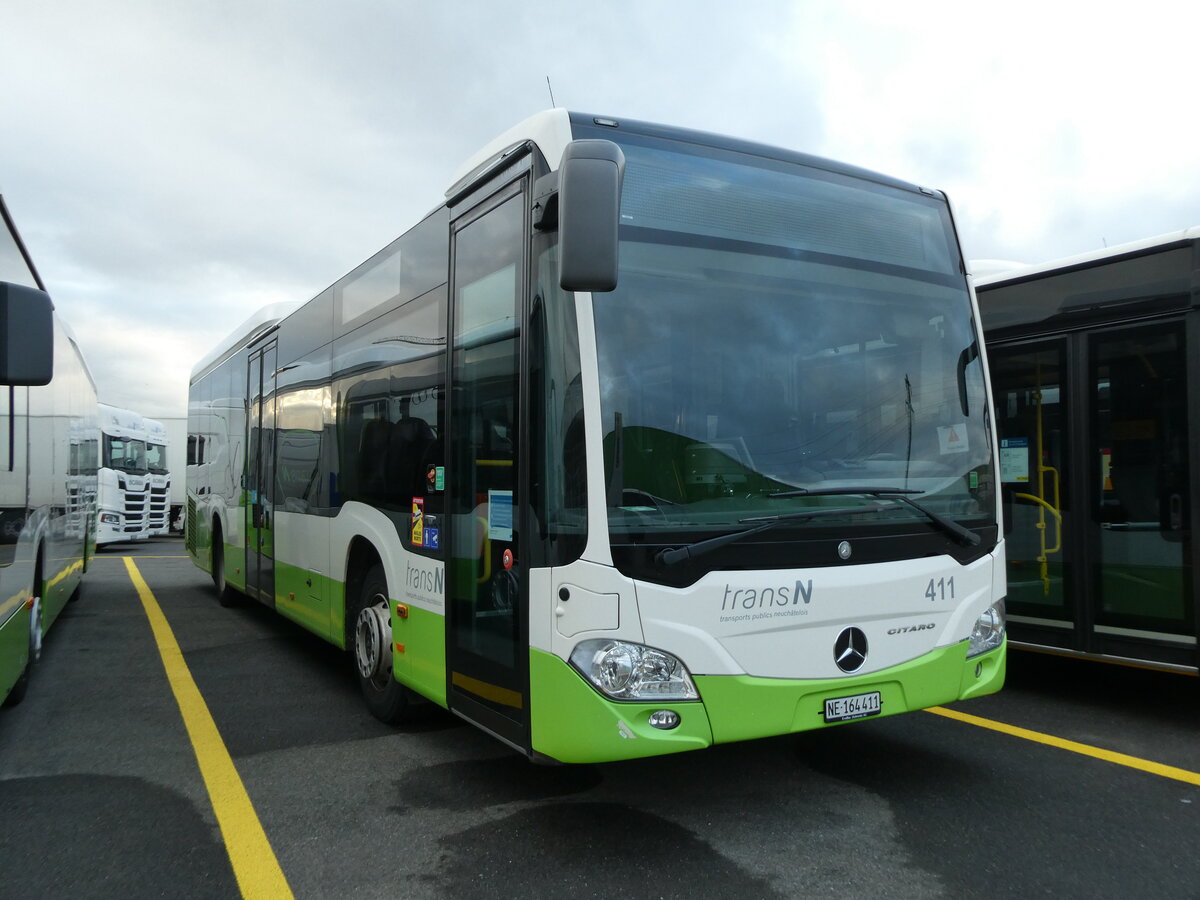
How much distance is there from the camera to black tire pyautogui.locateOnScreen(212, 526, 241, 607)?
34.5ft

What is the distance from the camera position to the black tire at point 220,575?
1053 cm

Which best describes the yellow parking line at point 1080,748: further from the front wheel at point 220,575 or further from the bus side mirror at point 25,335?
the front wheel at point 220,575

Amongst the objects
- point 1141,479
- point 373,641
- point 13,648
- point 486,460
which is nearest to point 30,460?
point 13,648

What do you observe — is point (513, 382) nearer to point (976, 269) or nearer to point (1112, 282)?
point (1112, 282)

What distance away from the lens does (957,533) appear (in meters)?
4.09

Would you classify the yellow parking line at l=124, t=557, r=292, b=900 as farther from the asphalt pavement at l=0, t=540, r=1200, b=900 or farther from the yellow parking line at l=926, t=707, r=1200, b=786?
the yellow parking line at l=926, t=707, r=1200, b=786

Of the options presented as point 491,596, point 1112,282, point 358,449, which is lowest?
point 491,596

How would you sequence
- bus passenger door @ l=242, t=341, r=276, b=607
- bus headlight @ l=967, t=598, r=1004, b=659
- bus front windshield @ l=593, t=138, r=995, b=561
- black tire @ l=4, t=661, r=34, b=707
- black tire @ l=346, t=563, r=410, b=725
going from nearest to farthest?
bus front windshield @ l=593, t=138, r=995, b=561 < bus headlight @ l=967, t=598, r=1004, b=659 < black tire @ l=346, t=563, r=410, b=725 < black tire @ l=4, t=661, r=34, b=707 < bus passenger door @ l=242, t=341, r=276, b=607

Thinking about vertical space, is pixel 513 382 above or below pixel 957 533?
above

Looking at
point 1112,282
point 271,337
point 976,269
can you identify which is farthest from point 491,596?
point 271,337

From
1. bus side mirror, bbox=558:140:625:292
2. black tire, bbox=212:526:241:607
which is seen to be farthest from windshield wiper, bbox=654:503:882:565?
black tire, bbox=212:526:241:607

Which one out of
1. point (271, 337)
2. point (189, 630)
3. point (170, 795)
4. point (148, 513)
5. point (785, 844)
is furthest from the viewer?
point (148, 513)

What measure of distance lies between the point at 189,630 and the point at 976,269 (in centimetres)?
796

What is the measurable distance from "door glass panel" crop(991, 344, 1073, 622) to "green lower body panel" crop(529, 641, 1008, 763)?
2710 millimetres
